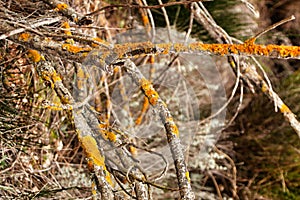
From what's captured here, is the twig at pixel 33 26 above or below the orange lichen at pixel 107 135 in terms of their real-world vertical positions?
above

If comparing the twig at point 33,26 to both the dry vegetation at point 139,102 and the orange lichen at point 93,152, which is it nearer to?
the dry vegetation at point 139,102

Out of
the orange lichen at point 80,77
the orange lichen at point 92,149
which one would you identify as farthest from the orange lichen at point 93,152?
the orange lichen at point 80,77

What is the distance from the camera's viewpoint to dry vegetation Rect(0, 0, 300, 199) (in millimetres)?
522

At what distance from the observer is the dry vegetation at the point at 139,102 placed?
522 millimetres

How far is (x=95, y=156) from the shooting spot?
0.52 meters

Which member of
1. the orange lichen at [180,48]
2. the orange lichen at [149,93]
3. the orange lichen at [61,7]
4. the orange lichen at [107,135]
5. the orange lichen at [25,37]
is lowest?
the orange lichen at [107,135]

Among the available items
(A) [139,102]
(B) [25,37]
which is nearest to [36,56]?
(B) [25,37]

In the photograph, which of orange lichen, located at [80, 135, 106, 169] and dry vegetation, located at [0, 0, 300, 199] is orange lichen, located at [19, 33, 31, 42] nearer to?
dry vegetation, located at [0, 0, 300, 199]

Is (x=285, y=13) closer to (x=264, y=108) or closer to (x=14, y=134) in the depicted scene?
(x=264, y=108)

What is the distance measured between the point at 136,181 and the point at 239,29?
2.47 ft

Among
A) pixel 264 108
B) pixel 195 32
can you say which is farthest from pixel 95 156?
pixel 264 108

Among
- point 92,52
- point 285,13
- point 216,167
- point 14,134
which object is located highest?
point 285,13

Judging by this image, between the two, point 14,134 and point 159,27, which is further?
point 159,27

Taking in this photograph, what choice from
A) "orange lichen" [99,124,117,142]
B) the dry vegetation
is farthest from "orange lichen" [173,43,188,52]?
"orange lichen" [99,124,117,142]
